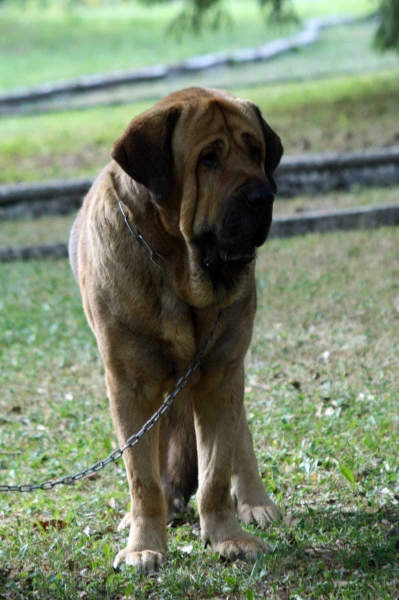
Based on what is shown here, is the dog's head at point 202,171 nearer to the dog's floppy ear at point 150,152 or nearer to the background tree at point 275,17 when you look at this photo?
the dog's floppy ear at point 150,152

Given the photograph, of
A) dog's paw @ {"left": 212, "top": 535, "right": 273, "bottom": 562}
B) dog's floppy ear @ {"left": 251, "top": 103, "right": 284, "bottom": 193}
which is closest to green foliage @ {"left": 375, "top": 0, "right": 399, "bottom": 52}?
dog's floppy ear @ {"left": 251, "top": 103, "right": 284, "bottom": 193}

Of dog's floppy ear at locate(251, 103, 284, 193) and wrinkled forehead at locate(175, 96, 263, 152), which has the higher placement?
wrinkled forehead at locate(175, 96, 263, 152)

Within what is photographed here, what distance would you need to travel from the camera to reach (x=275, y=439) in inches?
233

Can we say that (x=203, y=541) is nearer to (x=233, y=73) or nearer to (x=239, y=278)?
(x=239, y=278)

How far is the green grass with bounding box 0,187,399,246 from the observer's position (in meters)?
12.4

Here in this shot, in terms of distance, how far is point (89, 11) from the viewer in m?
44.1

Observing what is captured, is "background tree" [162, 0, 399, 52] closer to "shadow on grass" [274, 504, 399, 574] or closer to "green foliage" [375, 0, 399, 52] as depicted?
"green foliage" [375, 0, 399, 52]

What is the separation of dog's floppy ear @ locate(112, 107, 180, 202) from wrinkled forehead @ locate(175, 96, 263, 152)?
0.06 metres

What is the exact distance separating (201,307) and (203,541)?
109cm

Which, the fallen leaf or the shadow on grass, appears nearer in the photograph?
the shadow on grass

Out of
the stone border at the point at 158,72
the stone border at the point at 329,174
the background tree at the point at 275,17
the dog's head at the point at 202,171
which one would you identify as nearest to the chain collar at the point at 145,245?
the dog's head at the point at 202,171

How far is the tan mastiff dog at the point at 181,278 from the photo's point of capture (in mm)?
4105

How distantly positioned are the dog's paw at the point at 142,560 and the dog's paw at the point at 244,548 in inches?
10.7

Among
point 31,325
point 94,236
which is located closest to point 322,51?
point 31,325
